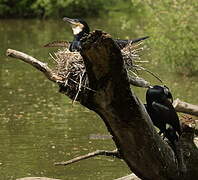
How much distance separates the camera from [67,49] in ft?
26.1

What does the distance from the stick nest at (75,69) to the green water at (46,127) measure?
3.37 metres

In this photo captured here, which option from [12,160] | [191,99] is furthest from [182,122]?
[191,99]

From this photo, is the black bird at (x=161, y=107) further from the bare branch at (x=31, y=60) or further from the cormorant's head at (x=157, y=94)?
the bare branch at (x=31, y=60)

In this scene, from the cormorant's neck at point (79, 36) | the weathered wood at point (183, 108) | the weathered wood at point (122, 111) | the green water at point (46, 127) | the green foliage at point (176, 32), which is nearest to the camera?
the weathered wood at point (122, 111)

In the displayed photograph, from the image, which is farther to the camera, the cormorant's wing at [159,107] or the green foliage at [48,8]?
the green foliage at [48,8]

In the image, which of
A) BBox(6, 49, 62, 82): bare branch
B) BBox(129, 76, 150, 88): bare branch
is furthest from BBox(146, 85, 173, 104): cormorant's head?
BBox(6, 49, 62, 82): bare branch

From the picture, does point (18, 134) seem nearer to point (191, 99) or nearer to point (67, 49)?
point (191, 99)

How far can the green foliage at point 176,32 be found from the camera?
19.9 meters

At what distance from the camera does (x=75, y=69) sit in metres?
7.63

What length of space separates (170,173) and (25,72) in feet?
44.9

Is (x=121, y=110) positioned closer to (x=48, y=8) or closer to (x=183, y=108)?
(x=183, y=108)

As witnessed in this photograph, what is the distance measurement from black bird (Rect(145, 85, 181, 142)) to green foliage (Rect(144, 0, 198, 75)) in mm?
11407

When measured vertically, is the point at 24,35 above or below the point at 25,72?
below

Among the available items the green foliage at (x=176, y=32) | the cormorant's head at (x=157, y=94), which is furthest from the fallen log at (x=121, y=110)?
the green foliage at (x=176, y=32)
